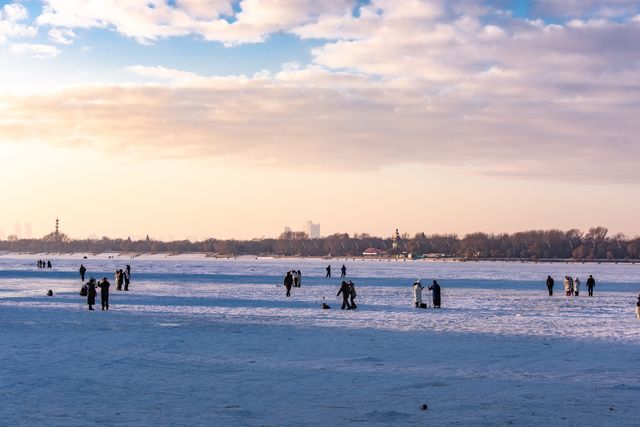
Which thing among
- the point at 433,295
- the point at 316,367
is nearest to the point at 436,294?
the point at 433,295

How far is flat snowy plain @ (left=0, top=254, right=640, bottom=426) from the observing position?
9992 mm

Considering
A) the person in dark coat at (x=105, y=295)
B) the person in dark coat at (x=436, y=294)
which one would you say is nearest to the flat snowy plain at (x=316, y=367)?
the person in dark coat at (x=105, y=295)

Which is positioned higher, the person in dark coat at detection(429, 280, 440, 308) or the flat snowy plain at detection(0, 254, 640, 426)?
the person in dark coat at detection(429, 280, 440, 308)

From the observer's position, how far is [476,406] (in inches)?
411

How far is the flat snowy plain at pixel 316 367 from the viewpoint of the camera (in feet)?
32.8

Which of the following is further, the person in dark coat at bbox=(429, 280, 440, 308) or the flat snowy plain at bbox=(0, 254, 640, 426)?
the person in dark coat at bbox=(429, 280, 440, 308)

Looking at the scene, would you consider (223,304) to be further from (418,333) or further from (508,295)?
(508,295)

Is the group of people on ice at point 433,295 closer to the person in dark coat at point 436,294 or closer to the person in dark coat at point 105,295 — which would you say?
the person in dark coat at point 436,294

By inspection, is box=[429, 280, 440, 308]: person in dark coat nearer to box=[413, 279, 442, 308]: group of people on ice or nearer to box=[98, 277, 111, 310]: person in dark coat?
box=[413, 279, 442, 308]: group of people on ice

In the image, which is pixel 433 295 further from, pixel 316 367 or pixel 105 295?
pixel 316 367

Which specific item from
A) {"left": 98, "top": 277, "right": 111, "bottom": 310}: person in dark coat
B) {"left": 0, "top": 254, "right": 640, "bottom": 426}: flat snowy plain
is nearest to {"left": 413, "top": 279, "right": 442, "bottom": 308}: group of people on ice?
Result: {"left": 0, "top": 254, "right": 640, "bottom": 426}: flat snowy plain

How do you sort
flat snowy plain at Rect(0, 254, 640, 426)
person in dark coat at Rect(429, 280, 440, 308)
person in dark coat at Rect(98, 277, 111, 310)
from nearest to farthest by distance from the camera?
flat snowy plain at Rect(0, 254, 640, 426), person in dark coat at Rect(98, 277, 111, 310), person in dark coat at Rect(429, 280, 440, 308)

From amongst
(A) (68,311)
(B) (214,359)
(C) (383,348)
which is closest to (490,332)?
(C) (383,348)

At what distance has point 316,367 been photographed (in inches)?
544
